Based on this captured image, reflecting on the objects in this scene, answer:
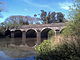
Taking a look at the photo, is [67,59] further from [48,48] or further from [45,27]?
[45,27]

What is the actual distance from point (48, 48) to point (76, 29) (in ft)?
7.20

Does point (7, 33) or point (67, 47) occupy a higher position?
point (67, 47)

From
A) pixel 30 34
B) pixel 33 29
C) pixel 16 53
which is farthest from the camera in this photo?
pixel 30 34

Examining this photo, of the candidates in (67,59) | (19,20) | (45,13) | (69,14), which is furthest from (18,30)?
(67,59)

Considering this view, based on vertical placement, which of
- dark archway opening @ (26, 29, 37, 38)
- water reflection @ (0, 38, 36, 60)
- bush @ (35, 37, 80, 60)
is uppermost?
bush @ (35, 37, 80, 60)

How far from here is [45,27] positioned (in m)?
42.8

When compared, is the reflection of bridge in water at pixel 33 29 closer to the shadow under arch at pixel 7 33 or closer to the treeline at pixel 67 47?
the shadow under arch at pixel 7 33

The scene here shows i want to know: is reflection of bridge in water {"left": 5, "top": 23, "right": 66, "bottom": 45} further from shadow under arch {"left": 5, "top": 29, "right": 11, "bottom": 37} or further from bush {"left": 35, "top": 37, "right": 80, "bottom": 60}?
bush {"left": 35, "top": 37, "right": 80, "bottom": 60}

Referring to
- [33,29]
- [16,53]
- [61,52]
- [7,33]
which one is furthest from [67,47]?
[7,33]

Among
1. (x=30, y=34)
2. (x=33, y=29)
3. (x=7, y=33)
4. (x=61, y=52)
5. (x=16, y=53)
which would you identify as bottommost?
(x=30, y=34)

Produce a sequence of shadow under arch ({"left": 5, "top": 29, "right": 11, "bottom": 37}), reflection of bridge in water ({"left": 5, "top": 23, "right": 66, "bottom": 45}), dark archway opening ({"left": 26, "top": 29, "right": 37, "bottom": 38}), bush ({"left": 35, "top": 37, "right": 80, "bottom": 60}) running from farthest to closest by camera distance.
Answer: dark archway opening ({"left": 26, "top": 29, "right": 37, "bottom": 38}) < shadow under arch ({"left": 5, "top": 29, "right": 11, "bottom": 37}) < reflection of bridge in water ({"left": 5, "top": 23, "right": 66, "bottom": 45}) < bush ({"left": 35, "top": 37, "right": 80, "bottom": 60})

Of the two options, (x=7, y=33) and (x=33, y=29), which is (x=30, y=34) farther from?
(x=7, y=33)

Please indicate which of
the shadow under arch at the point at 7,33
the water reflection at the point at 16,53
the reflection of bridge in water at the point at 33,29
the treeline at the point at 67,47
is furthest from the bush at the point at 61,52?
the shadow under arch at the point at 7,33

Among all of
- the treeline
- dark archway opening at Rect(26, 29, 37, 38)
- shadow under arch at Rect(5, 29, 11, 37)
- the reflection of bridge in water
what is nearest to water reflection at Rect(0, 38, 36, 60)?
the treeline
